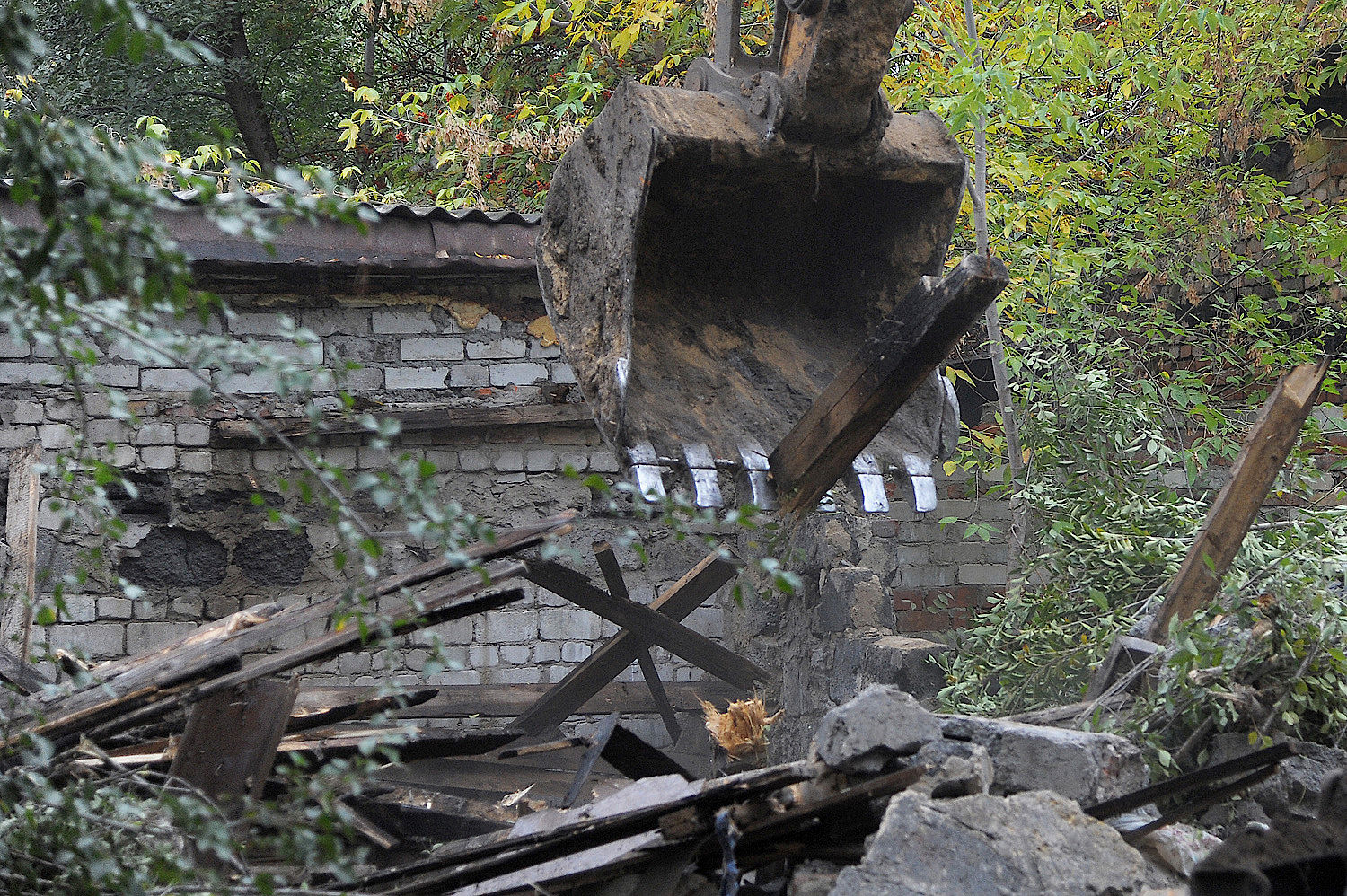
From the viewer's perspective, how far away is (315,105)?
10352mm

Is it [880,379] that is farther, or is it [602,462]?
[602,462]

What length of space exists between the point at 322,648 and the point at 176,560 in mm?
3215

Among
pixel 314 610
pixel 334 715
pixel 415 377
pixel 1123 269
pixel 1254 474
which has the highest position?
pixel 1123 269

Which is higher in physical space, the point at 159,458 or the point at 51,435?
the point at 51,435

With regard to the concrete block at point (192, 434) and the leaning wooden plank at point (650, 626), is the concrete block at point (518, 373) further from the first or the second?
the concrete block at point (192, 434)

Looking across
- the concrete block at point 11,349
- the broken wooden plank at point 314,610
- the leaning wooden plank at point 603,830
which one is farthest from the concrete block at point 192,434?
the leaning wooden plank at point 603,830

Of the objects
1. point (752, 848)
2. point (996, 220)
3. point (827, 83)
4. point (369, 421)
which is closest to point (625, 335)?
point (827, 83)

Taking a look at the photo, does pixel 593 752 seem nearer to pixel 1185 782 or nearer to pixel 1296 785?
pixel 1185 782

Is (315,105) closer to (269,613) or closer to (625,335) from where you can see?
(269,613)

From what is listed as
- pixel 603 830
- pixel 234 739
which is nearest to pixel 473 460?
pixel 234 739

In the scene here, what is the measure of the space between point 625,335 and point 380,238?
10.8 ft

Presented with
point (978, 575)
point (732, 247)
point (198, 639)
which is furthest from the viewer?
point (978, 575)

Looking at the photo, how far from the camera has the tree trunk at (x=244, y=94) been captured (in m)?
9.78

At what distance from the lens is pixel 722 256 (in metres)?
2.79
